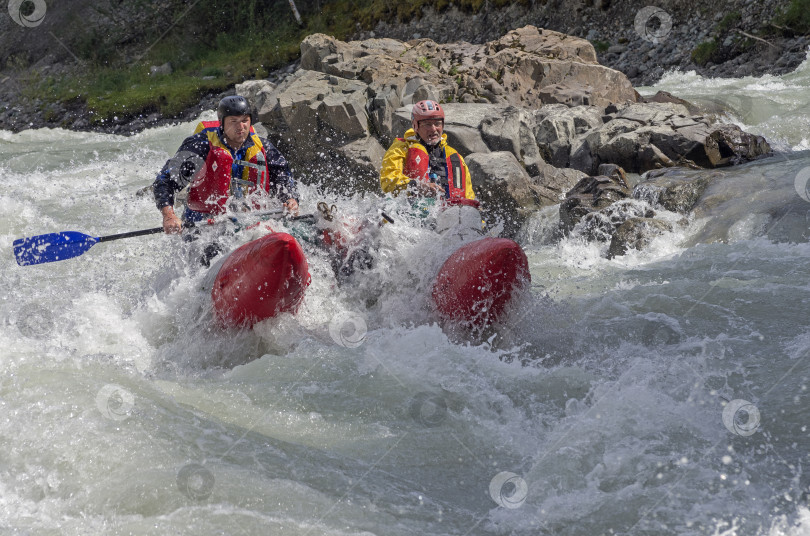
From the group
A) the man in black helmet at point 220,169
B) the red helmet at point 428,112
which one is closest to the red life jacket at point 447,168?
the red helmet at point 428,112

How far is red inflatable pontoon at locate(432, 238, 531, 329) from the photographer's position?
14.7 feet

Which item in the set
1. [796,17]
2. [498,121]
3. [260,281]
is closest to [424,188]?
[260,281]

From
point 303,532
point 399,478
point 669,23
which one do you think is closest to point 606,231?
point 399,478

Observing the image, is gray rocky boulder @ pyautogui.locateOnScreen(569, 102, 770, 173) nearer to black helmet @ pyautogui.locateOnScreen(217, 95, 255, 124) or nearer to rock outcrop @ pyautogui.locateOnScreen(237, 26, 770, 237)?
rock outcrop @ pyautogui.locateOnScreen(237, 26, 770, 237)

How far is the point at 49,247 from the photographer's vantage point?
16.4 ft

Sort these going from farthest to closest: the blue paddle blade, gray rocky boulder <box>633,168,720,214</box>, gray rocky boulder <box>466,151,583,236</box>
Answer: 1. gray rocky boulder <box>466,151,583,236</box>
2. gray rocky boulder <box>633,168,720,214</box>
3. the blue paddle blade

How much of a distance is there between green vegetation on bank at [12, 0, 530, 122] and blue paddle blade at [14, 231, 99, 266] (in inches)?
654

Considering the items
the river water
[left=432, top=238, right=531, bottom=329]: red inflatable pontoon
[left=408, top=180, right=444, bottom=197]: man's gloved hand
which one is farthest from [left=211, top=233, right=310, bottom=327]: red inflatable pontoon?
[left=408, top=180, right=444, bottom=197]: man's gloved hand

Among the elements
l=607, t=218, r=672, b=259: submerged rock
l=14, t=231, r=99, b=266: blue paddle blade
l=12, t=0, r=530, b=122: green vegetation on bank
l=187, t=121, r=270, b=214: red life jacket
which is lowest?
l=12, t=0, r=530, b=122: green vegetation on bank

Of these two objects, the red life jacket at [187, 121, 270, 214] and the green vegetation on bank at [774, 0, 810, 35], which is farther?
the green vegetation on bank at [774, 0, 810, 35]

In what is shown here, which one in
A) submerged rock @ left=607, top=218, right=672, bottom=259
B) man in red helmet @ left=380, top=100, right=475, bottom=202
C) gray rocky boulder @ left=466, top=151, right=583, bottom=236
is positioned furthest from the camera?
→ gray rocky boulder @ left=466, top=151, right=583, bottom=236

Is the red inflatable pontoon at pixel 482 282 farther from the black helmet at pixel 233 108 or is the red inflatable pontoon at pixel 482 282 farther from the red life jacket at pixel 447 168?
the black helmet at pixel 233 108

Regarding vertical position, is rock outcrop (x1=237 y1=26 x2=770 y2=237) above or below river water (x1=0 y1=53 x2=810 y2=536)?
below

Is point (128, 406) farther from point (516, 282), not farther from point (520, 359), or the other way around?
point (516, 282)
